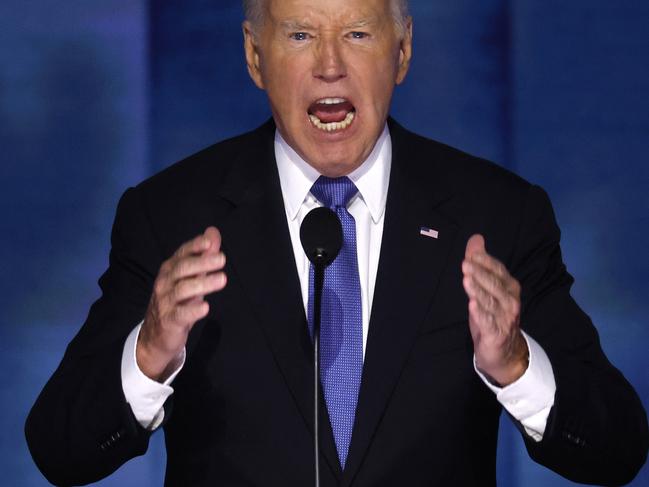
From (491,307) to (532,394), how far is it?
0.19 meters

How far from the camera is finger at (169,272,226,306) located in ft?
7.23

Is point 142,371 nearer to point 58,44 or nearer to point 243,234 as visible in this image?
point 243,234

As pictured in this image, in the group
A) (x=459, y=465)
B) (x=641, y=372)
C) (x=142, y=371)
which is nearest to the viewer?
(x=142, y=371)

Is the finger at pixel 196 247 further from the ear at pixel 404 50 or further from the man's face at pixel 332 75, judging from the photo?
Answer: the ear at pixel 404 50

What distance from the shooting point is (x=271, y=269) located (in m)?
2.59

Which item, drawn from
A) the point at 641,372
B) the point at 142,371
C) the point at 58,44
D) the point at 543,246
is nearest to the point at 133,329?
the point at 142,371

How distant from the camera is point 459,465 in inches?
99.3

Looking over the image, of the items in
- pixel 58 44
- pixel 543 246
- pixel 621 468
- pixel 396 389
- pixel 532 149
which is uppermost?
pixel 58 44

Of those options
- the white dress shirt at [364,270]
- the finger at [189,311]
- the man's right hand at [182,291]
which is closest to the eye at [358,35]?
the white dress shirt at [364,270]

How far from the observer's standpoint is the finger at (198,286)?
7.23ft

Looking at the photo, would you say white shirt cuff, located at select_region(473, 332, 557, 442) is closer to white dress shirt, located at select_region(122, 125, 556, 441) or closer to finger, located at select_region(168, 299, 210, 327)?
white dress shirt, located at select_region(122, 125, 556, 441)

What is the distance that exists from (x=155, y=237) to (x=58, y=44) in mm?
1023

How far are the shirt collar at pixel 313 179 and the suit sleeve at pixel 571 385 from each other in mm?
277

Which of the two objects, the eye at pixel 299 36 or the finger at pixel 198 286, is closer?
the finger at pixel 198 286
